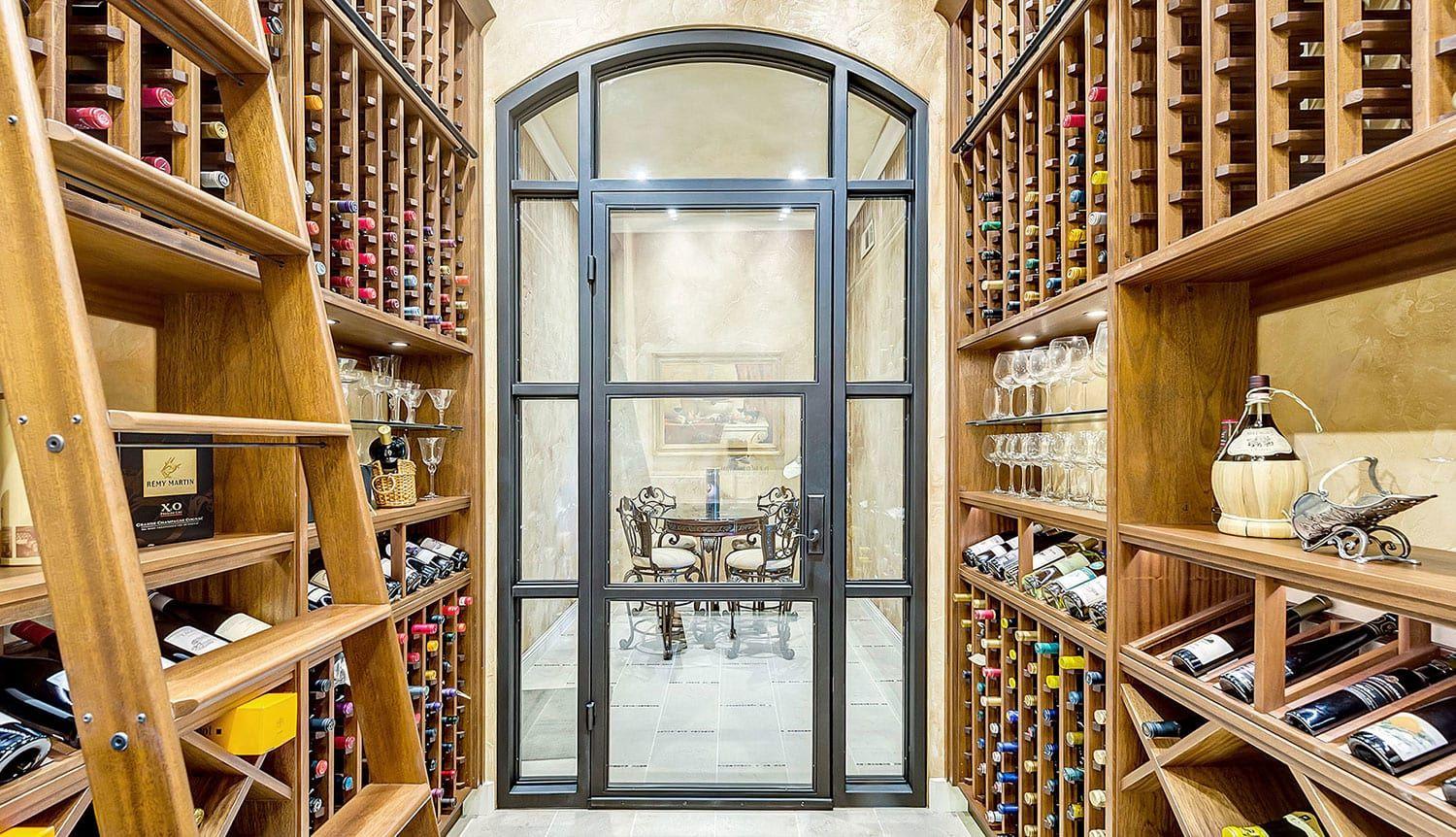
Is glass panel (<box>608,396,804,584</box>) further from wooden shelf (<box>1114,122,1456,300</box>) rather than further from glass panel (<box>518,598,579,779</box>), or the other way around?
wooden shelf (<box>1114,122,1456,300</box>)

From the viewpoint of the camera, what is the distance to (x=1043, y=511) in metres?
2.05

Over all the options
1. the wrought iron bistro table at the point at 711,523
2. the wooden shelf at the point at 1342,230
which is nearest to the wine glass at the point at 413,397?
the wrought iron bistro table at the point at 711,523

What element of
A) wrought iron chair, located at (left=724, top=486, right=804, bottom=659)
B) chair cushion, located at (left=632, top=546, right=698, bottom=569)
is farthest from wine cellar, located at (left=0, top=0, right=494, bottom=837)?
wrought iron chair, located at (left=724, top=486, right=804, bottom=659)

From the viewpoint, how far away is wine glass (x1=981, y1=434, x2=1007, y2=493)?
255 cm

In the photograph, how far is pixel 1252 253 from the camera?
1407 mm

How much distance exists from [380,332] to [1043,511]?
187cm

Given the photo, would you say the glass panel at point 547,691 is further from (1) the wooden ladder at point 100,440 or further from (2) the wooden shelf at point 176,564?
(1) the wooden ladder at point 100,440

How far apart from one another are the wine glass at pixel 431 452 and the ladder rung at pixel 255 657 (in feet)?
4.76

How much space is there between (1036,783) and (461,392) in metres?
2.23

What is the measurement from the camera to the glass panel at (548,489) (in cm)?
297

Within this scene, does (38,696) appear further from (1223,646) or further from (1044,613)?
(1044,613)

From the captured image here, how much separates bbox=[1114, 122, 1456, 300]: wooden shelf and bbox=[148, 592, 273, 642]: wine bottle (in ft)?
6.21

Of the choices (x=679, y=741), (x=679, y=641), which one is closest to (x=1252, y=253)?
(x=679, y=641)

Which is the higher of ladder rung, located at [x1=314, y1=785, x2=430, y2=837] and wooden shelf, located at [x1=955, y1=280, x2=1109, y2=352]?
wooden shelf, located at [x1=955, y1=280, x2=1109, y2=352]
